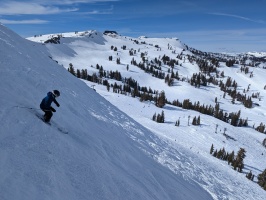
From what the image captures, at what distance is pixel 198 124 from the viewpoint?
9238 cm

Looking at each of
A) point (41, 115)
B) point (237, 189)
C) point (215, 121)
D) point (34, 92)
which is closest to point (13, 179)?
point (41, 115)

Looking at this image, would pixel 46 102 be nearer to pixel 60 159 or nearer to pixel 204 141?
pixel 60 159

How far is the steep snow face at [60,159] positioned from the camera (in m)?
11.2

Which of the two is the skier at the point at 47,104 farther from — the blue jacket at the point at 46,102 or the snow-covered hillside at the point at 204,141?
the snow-covered hillside at the point at 204,141

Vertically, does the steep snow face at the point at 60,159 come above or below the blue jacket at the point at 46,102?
below

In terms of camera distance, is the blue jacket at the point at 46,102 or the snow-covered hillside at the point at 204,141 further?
the snow-covered hillside at the point at 204,141

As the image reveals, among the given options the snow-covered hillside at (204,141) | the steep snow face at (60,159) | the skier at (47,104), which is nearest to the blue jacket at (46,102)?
the skier at (47,104)

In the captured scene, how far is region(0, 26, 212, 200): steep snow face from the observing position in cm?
1125

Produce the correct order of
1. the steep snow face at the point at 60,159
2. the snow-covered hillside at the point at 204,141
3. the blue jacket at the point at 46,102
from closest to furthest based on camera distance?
the steep snow face at the point at 60,159, the blue jacket at the point at 46,102, the snow-covered hillside at the point at 204,141

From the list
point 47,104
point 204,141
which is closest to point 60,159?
point 47,104

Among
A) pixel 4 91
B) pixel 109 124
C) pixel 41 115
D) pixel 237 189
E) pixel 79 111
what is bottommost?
pixel 237 189

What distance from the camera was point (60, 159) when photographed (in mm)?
13750

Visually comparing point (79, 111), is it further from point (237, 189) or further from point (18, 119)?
point (237, 189)

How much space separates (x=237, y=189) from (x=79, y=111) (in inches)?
942
